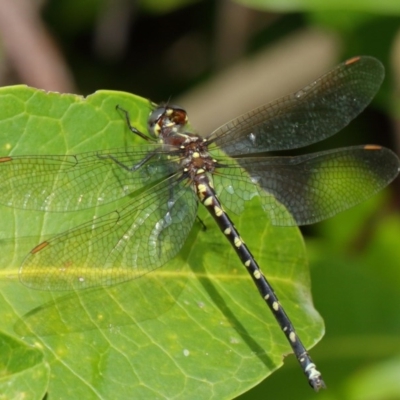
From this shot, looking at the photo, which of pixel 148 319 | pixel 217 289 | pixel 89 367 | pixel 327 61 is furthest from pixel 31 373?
pixel 327 61

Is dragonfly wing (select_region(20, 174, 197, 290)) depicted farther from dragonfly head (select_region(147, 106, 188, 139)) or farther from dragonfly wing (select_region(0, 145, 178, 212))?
dragonfly head (select_region(147, 106, 188, 139))

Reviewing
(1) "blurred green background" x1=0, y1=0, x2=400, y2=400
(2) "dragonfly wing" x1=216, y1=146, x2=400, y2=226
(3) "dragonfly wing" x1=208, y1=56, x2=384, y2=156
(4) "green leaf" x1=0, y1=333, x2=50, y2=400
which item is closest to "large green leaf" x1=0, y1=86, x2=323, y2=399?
(4) "green leaf" x1=0, y1=333, x2=50, y2=400

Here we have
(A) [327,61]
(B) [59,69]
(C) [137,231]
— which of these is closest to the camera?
(C) [137,231]

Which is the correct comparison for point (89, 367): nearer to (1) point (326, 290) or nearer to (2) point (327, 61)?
(1) point (326, 290)

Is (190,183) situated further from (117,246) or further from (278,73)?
(278,73)

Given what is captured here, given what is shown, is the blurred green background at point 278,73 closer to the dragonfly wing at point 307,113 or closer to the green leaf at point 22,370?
the dragonfly wing at point 307,113

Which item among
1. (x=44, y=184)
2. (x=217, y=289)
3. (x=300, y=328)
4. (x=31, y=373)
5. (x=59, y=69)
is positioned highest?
(x=59, y=69)
